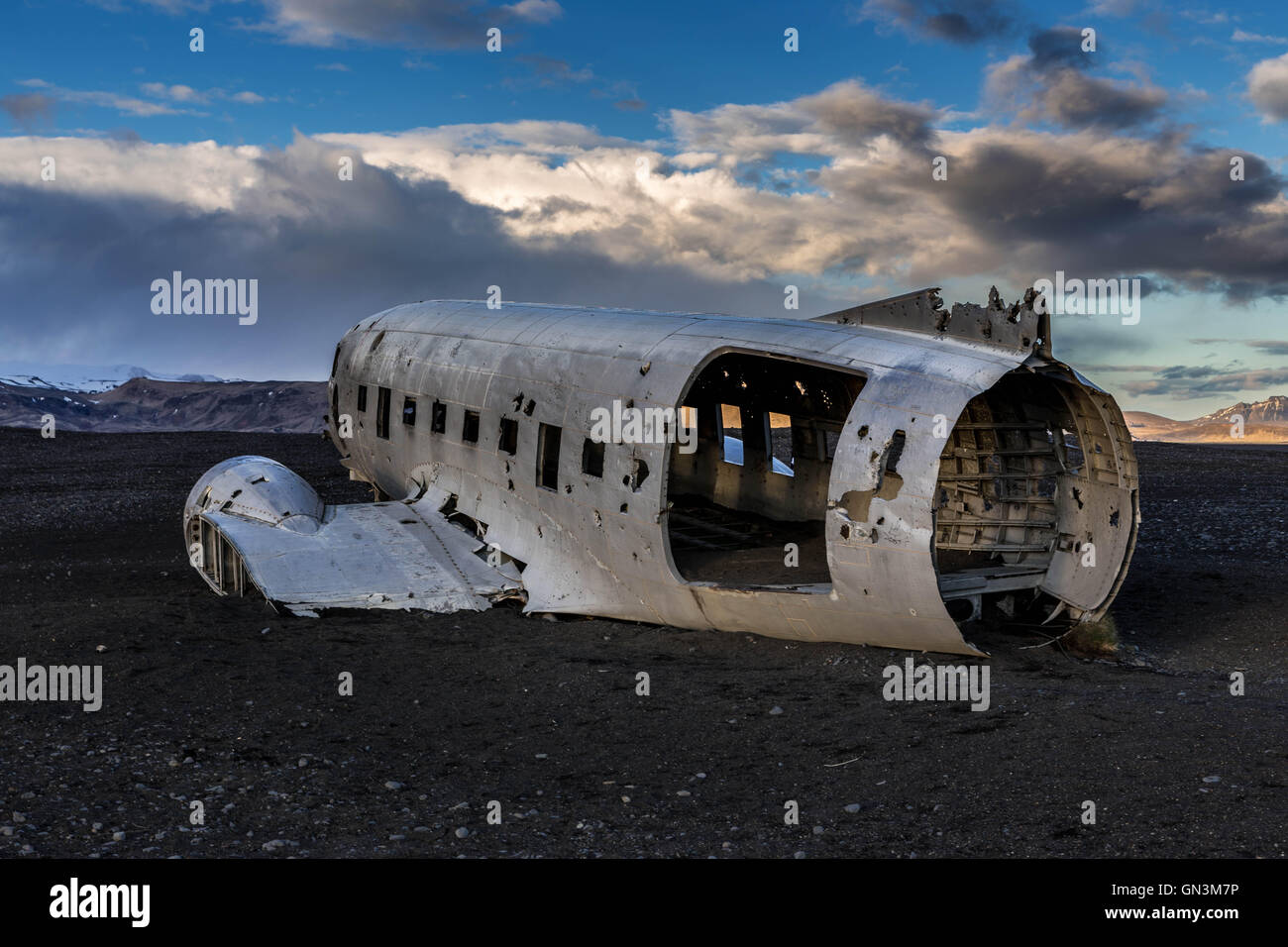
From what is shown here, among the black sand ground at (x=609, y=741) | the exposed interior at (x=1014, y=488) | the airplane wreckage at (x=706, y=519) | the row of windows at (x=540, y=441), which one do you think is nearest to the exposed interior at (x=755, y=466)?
the airplane wreckage at (x=706, y=519)

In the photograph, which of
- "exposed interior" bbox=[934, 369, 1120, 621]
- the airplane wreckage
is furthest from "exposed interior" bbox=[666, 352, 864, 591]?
"exposed interior" bbox=[934, 369, 1120, 621]

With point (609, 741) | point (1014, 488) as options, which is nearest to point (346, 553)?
point (609, 741)

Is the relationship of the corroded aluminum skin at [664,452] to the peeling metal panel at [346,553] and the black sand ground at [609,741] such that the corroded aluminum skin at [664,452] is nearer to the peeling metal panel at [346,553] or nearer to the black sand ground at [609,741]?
the peeling metal panel at [346,553]

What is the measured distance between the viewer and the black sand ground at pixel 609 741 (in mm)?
8625

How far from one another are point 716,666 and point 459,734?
3.75 m

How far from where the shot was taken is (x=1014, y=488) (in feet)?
54.2

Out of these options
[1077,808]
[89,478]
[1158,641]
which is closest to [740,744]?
[1077,808]

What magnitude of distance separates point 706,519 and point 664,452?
26.2ft

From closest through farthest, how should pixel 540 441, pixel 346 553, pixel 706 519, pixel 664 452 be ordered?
pixel 664 452, pixel 540 441, pixel 346 553, pixel 706 519

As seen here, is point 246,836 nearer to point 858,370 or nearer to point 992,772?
point 992,772

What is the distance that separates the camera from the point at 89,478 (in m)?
42.0

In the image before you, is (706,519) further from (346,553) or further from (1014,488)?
(346,553)

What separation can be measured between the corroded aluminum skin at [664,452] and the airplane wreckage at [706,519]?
4 centimetres
